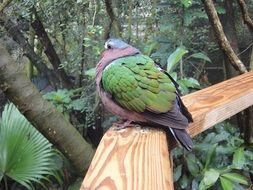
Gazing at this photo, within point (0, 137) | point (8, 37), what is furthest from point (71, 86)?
point (0, 137)

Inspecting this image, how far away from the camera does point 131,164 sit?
0.86 meters

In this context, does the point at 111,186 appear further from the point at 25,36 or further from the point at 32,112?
the point at 25,36

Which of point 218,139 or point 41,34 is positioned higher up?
point 41,34

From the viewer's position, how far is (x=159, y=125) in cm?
119

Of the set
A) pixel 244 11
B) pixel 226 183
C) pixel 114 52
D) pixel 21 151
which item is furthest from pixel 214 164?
pixel 21 151

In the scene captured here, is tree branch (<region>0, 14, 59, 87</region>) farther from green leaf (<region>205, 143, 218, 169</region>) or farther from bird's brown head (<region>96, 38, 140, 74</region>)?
bird's brown head (<region>96, 38, 140, 74</region>)

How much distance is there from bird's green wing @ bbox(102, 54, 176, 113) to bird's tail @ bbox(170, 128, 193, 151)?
0.07 m

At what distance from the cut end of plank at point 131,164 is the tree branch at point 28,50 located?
2.60 meters

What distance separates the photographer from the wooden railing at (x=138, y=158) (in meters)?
0.78

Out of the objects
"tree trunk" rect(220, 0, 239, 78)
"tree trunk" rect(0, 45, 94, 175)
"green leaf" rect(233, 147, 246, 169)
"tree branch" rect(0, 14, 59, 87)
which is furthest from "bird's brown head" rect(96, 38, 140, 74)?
"tree branch" rect(0, 14, 59, 87)

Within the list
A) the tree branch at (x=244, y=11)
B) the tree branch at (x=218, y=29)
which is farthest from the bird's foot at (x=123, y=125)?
the tree branch at (x=244, y=11)

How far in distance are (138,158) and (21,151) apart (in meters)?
1.95

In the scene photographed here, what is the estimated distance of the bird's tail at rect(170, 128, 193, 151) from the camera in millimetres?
1128

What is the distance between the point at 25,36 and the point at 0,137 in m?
1.49
